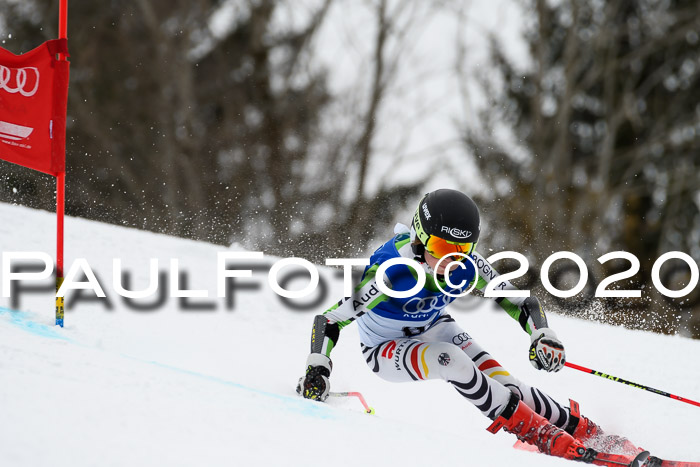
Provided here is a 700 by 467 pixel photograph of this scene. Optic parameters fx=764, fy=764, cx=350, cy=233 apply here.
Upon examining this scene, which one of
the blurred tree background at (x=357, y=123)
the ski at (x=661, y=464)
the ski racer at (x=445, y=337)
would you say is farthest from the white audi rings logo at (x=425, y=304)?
the blurred tree background at (x=357, y=123)

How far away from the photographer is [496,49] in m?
20.2

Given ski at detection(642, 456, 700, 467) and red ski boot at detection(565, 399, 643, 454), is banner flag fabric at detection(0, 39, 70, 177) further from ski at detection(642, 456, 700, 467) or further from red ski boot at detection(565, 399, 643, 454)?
ski at detection(642, 456, 700, 467)

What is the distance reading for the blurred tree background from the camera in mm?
18141

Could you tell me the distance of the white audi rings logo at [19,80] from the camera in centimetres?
440

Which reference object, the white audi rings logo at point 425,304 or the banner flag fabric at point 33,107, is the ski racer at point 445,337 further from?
the banner flag fabric at point 33,107

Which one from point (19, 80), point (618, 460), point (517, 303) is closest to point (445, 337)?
point (517, 303)

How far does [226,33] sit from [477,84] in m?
6.76

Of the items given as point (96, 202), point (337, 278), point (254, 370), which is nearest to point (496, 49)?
point (96, 202)

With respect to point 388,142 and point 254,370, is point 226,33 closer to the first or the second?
point 388,142

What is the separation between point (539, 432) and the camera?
10.8ft

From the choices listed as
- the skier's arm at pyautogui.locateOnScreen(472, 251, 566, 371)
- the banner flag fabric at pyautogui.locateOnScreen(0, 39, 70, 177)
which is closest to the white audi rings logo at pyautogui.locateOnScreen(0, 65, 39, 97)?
the banner flag fabric at pyautogui.locateOnScreen(0, 39, 70, 177)

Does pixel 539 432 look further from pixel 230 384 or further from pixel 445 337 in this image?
pixel 230 384

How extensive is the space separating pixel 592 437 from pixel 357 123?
15.6 metres

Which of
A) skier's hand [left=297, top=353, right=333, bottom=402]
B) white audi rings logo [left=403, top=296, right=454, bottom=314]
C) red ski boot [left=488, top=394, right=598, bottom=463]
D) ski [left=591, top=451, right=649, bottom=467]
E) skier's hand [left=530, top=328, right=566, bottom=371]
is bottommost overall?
ski [left=591, top=451, right=649, bottom=467]
